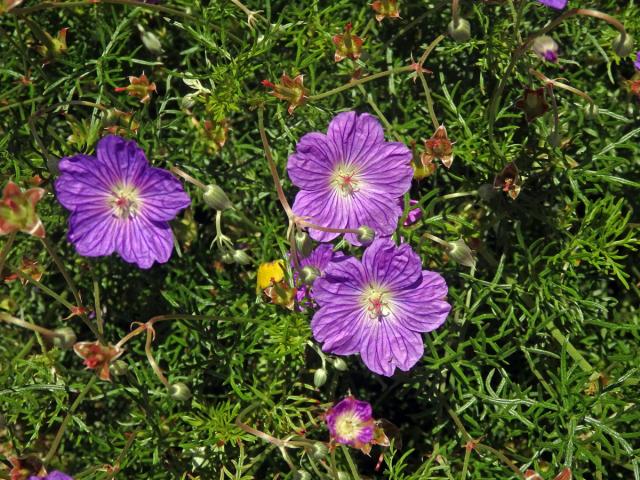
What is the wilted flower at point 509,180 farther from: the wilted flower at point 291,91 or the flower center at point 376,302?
the wilted flower at point 291,91

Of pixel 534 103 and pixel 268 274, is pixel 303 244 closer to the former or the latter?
pixel 268 274

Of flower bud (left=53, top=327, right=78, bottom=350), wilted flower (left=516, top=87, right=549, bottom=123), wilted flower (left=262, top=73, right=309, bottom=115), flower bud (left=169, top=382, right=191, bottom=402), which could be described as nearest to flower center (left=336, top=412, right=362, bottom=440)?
flower bud (left=169, top=382, right=191, bottom=402)

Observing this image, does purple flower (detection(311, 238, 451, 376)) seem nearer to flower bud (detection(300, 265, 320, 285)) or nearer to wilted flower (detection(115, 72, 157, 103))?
flower bud (detection(300, 265, 320, 285))

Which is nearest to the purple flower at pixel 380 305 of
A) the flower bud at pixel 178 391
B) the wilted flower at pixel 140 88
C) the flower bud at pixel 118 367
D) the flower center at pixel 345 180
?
the flower center at pixel 345 180

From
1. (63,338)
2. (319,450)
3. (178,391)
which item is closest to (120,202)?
(63,338)

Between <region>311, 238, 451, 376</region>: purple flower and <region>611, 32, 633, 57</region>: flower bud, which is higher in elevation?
<region>611, 32, 633, 57</region>: flower bud

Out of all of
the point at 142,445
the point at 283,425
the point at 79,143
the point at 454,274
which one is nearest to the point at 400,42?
the point at 454,274
